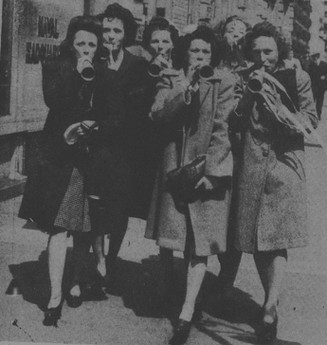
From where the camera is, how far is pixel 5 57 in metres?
6.75

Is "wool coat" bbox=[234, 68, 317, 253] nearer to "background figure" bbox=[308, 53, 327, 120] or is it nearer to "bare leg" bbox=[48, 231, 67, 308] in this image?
"bare leg" bbox=[48, 231, 67, 308]

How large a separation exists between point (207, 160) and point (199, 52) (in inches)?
24.1

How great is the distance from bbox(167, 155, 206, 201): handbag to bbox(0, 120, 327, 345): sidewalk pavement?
819 millimetres

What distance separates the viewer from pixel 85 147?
380 centimetres

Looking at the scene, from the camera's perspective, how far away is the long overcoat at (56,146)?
12.0 ft

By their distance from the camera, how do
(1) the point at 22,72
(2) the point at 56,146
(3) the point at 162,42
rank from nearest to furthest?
(2) the point at 56,146, (3) the point at 162,42, (1) the point at 22,72

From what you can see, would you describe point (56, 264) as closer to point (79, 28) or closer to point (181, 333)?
point (181, 333)

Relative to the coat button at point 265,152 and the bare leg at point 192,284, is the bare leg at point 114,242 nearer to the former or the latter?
the bare leg at point 192,284

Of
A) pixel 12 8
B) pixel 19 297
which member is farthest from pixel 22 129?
pixel 19 297

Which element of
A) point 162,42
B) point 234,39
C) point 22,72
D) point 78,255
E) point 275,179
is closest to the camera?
point 275,179

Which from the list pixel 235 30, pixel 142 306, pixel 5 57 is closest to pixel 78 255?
pixel 142 306

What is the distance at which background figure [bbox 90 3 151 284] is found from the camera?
3.78 metres

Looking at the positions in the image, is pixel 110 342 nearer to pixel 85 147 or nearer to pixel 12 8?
pixel 85 147

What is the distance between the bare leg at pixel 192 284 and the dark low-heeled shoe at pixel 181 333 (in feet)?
0.10
